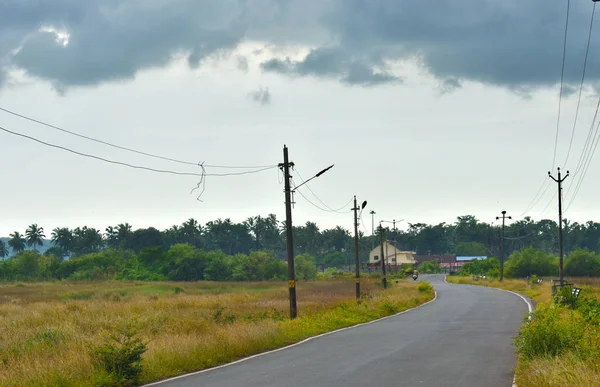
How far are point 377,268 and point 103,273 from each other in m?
69.6

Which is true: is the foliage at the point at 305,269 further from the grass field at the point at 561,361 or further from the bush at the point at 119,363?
the bush at the point at 119,363

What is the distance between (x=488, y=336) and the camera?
25.9 meters

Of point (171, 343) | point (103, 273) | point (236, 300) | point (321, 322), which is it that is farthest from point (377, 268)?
point (171, 343)

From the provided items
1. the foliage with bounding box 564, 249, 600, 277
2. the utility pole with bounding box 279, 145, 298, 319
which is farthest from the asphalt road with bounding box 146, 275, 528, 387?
the foliage with bounding box 564, 249, 600, 277

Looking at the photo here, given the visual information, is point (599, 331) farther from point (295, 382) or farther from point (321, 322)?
point (321, 322)

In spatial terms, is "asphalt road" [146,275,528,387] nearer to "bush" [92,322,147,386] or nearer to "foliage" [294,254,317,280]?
"bush" [92,322,147,386]

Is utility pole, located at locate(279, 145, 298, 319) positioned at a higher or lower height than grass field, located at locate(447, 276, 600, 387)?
higher

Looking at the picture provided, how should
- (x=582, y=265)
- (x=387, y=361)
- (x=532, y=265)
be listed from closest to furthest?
1. (x=387, y=361)
2. (x=582, y=265)
3. (x=532, y=265)

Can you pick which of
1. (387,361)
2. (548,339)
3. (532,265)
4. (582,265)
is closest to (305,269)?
(532,265)

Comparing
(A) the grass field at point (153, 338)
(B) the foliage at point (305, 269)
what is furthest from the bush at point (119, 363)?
(B) the foliage at point (305, 269)

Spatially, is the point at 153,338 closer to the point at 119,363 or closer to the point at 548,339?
the point at 119,363

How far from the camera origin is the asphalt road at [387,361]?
14.9 metres

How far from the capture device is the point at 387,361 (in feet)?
59.9

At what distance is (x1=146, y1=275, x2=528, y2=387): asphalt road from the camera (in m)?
14.9
